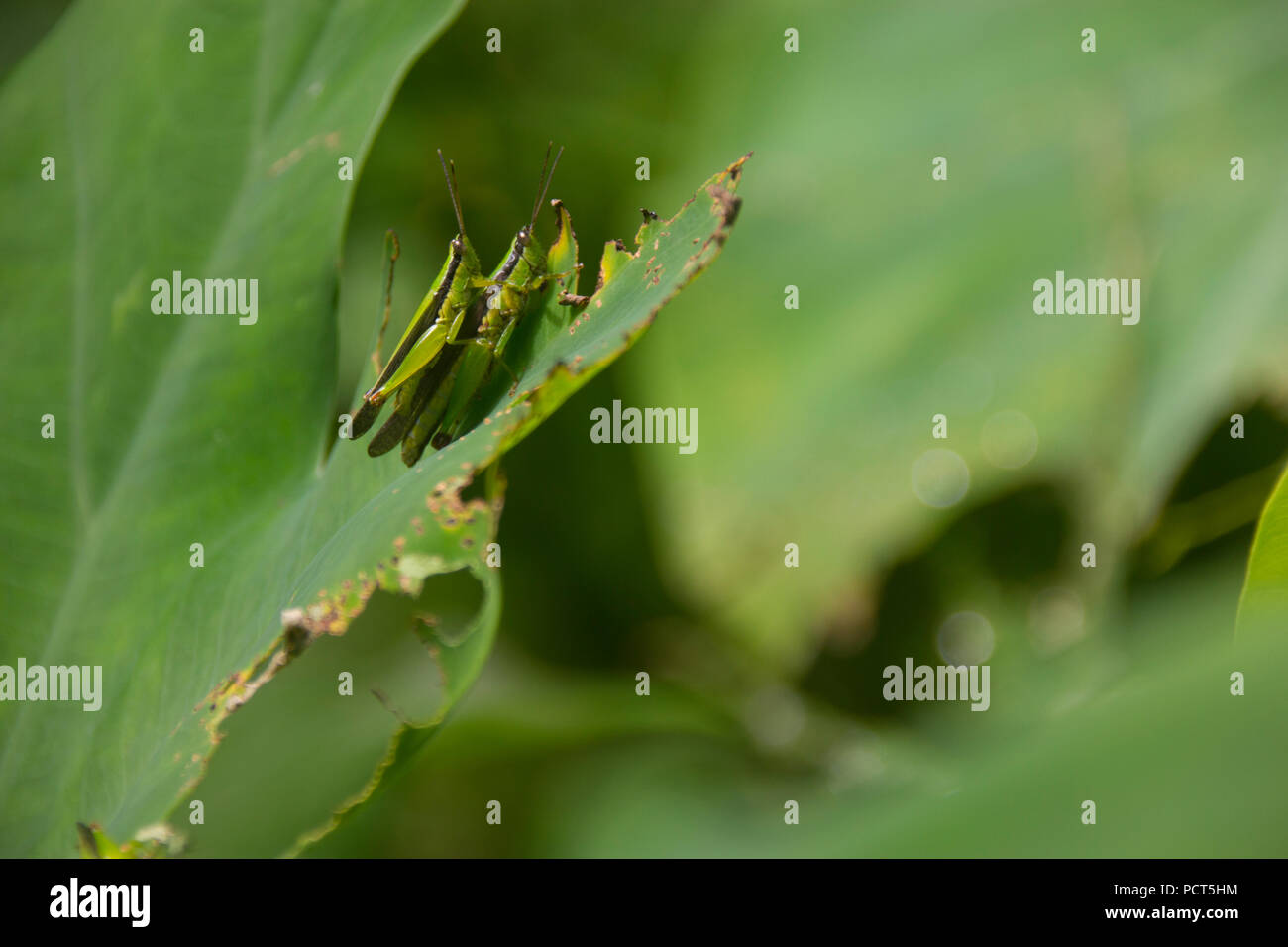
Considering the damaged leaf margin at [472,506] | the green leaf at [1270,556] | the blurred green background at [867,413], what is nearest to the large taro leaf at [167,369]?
the damaged leaf margin at [472,506]

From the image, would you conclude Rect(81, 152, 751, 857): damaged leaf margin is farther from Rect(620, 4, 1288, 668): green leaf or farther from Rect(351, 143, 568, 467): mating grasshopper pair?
Rect(620, 4, 1288, 668): green leaf

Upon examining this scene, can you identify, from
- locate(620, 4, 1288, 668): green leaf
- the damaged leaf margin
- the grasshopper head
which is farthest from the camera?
locate(620, 4, 1288, 668): green leaf

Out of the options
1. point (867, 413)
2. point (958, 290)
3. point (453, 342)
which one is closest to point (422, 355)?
point (453, 342)

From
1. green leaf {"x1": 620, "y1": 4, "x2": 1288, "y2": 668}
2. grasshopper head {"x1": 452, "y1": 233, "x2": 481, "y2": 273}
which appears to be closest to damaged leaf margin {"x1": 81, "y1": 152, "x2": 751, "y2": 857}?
grasshopper head {"x1": 452, "y1": 233, "x2": 481, "y2": 273}

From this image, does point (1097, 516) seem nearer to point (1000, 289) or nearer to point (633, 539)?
point (1000, 289)

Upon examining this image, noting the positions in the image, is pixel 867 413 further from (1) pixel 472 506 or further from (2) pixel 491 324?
(1) pixel 472 506

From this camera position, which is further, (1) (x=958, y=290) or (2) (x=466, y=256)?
(1) (x=958, y=290)
